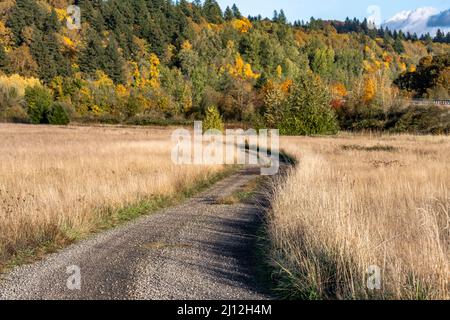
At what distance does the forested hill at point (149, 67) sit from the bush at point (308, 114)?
1.83 m

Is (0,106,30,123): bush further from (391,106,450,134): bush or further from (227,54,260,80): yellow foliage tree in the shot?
(227,54,260,80): yellow foliage tree

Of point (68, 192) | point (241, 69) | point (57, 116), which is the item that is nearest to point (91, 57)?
point (57, 116)

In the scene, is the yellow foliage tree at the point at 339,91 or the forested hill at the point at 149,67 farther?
the yellow foliage tree at the point at 339,91

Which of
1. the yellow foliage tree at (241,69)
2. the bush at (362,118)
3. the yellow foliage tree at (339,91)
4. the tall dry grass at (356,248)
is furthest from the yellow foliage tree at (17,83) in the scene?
the tall dry grass at (356,248)

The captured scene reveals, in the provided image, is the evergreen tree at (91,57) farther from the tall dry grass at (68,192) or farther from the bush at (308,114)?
the tall dry grass at (68,192)

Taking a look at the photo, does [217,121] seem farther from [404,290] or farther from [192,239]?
[404,290]

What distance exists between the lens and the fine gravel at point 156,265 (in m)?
5.81

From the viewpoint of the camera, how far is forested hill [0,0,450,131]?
99438 millimetres

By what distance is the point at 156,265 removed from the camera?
7.01m

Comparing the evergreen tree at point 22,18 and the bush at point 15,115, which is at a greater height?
the evergreen tree at point 22,18

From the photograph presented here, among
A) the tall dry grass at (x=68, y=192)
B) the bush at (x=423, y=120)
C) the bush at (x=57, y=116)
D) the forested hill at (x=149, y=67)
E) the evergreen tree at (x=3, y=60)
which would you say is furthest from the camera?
the evergreen tree at (x=3, y=60)

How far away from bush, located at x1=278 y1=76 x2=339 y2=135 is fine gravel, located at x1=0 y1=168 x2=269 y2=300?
173ft

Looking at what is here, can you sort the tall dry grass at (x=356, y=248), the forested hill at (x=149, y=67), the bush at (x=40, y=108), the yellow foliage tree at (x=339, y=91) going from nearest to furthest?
the tall dry grass at (x=356, y=248) → the bush at (x=40, y=108) → the forested hill at (x=149, y=67) → the yellow foliage tree at (x=339, y=91)
